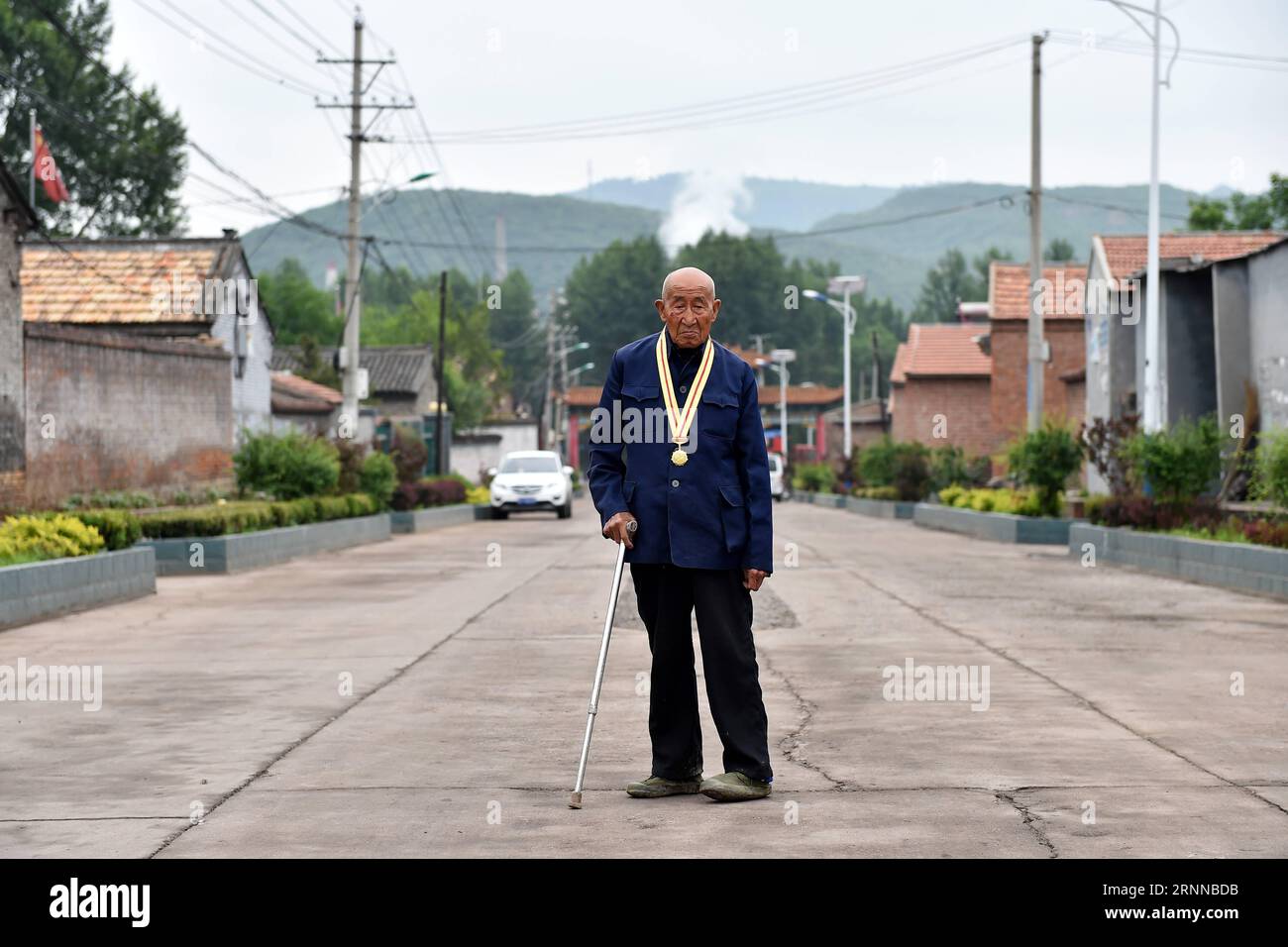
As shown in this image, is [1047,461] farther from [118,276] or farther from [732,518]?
[732,518]

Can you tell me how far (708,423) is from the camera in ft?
24.2

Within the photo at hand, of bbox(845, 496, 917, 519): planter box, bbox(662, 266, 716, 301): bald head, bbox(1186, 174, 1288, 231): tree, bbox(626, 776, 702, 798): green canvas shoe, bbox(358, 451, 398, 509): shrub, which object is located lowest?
bbox(845, 496, 917, 519): planter box

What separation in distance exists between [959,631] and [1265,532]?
6.77 metres

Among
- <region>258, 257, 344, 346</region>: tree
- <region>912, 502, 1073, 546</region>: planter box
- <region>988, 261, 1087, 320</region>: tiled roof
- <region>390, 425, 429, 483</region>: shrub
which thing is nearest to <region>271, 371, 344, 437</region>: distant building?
<region>390, 425, 429, 483</region>: shrub

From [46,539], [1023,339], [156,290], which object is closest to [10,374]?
[46,539]

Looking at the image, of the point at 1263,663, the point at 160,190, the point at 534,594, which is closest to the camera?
the point at 1263,663

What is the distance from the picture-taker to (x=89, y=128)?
222ft

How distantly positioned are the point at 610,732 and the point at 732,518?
2447 mm

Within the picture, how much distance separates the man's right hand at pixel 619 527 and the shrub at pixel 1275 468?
563 inches

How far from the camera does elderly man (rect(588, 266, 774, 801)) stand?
7.32m

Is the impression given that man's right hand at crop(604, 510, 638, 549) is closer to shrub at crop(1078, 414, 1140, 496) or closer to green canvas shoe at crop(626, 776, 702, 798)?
green canvas shoe at crop(626, 776, 702, 798)

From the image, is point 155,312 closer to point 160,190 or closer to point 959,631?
point 959,631

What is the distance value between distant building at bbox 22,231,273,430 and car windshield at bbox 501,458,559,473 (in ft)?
21.9
